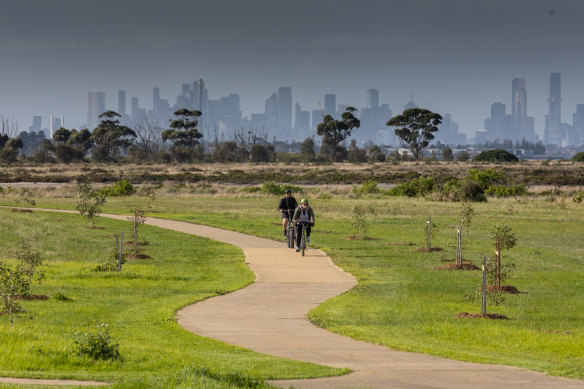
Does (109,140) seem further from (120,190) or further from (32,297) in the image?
(32,297)

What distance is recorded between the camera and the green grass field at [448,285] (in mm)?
12172

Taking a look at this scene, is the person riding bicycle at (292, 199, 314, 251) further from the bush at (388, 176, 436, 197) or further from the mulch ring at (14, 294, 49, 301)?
the bush at (388, 176, 436, 197)

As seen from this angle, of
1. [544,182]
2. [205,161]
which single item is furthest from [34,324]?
[205,161]

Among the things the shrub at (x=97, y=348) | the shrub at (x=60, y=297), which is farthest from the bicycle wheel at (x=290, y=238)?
the shrub at (x=97, y=348)

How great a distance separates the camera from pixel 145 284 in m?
18.6

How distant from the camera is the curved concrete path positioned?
9.21 metres

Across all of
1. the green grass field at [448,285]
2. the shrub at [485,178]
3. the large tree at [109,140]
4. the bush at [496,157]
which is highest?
the large tree at [109,140]

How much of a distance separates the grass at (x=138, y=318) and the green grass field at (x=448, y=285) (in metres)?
1.70

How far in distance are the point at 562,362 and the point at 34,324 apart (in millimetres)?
7853

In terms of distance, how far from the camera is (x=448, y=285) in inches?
735

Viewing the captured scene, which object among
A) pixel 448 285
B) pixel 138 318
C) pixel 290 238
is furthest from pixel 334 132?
pixel 138 318

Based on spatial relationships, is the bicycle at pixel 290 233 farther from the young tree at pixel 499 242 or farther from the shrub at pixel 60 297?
the shrub at pixel 60 297

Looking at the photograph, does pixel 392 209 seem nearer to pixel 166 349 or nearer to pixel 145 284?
pixel 145 284

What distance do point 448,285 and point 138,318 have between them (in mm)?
7663
